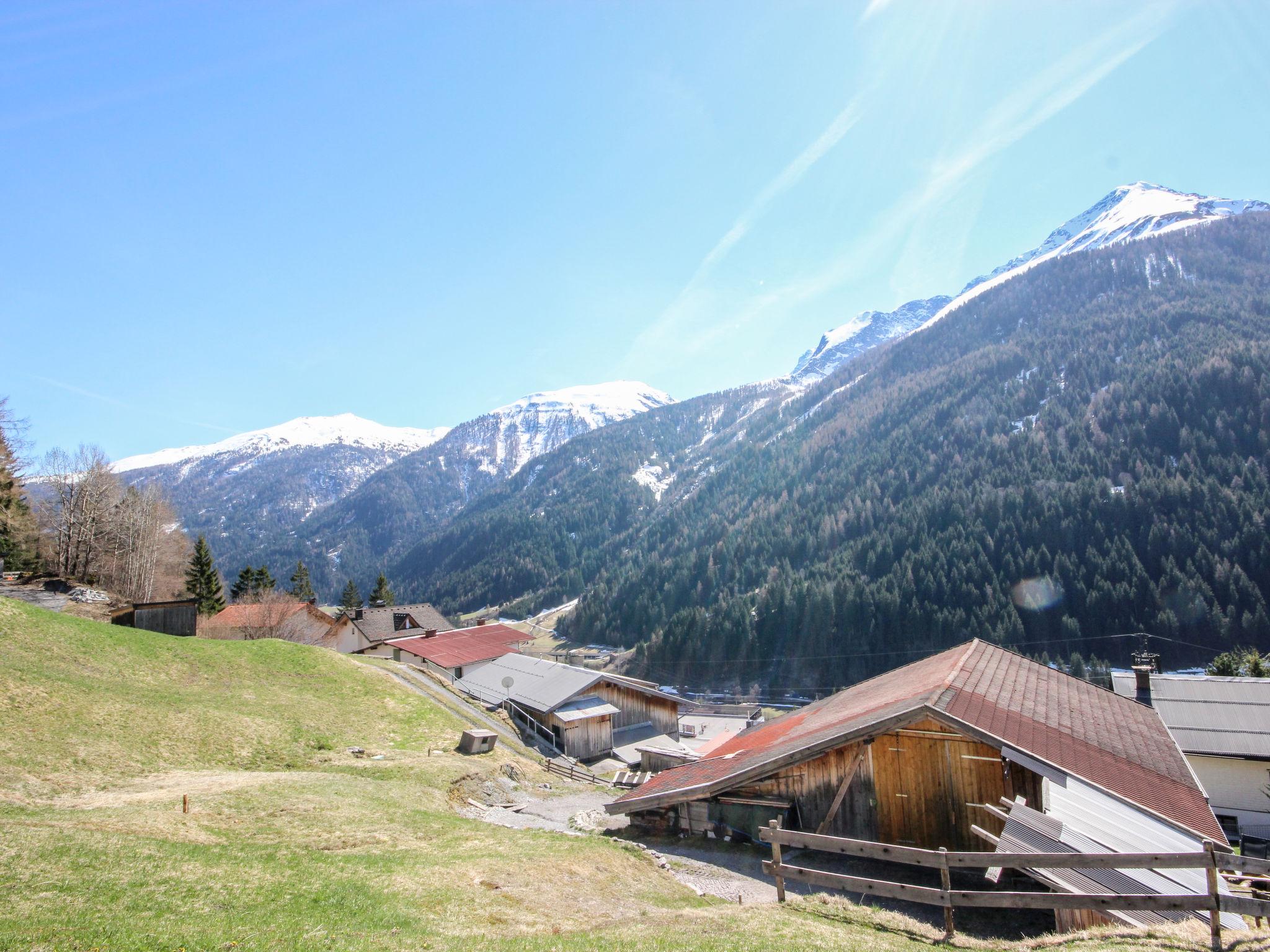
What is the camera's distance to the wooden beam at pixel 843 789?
48.1 feet

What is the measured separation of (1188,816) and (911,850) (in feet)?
28.0

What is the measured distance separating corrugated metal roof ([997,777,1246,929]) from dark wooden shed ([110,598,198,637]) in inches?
1605

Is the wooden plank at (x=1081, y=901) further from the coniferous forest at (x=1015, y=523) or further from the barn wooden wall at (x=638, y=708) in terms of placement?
the coniferous forest at (x=1015, y=523)

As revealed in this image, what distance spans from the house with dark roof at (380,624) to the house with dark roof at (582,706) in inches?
1033

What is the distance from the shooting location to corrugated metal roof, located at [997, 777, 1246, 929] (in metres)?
8.97

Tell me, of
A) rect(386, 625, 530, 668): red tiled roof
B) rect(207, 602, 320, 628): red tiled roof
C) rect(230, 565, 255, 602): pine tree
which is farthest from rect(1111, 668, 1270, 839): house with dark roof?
rect(230, 565, 255, 602): pine tree

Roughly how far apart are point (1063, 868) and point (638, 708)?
35.4 metres

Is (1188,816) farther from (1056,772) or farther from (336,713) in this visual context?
(336,713)

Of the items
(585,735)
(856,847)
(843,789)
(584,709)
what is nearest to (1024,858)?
(856,847)

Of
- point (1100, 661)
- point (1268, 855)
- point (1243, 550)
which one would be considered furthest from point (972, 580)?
point (1268, 855)

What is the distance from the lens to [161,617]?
3494 cm

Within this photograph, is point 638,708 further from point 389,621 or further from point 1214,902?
point 389,621

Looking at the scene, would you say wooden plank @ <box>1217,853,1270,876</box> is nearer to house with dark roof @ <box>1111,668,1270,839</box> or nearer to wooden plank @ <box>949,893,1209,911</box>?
wooden plank @ <box>949,893,1209,911</box>

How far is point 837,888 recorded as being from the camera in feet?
40.5
